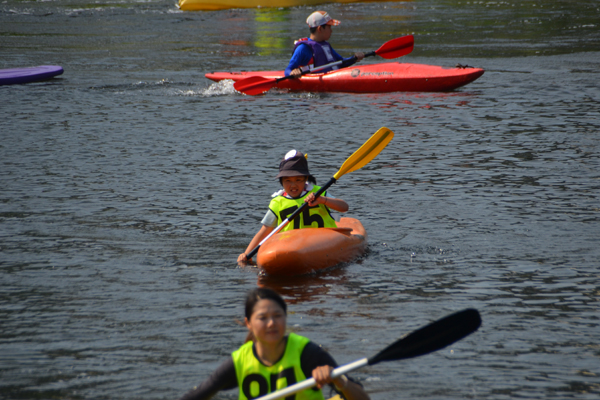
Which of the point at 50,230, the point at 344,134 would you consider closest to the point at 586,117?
the point at 344,134

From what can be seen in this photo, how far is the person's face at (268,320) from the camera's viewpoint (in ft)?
9.07

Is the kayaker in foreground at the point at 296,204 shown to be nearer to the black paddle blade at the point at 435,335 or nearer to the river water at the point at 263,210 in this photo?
the river water at the point at 263,210

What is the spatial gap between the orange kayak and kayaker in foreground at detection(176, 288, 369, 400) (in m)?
2.27

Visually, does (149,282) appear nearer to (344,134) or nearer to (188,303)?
(188,303)

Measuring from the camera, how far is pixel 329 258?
5371 millimetres

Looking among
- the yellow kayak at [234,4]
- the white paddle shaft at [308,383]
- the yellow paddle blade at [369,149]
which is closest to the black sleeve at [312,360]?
the white paddle shaft at [308,383]

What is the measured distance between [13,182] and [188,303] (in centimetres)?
408

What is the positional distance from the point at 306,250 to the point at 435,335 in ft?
7.53

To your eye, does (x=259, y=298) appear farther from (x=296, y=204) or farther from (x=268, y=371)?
(x=296, y=204)

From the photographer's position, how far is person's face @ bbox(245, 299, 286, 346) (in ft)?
9.07

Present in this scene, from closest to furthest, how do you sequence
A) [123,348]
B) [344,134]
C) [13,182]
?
[123,348]
[13,182]
[344,134]

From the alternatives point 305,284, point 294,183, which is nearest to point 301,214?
point 294,183

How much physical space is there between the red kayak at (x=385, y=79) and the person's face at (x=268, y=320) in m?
10.1

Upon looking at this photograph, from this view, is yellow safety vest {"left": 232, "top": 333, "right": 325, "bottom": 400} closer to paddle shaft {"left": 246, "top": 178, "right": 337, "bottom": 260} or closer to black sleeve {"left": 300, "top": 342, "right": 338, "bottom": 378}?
black sleeve {"left": 300, "top": 342, "right": 338, "bottom": 378}
